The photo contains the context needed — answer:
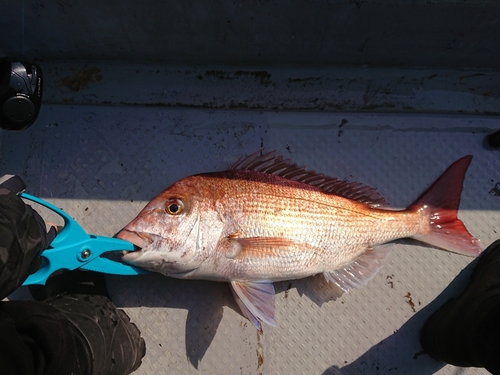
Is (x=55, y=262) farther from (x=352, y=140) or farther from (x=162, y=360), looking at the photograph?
(x=352, y=140)

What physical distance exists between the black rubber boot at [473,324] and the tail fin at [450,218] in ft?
0.47

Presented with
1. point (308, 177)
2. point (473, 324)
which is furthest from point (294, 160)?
point (473, 324)

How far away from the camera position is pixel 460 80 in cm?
228

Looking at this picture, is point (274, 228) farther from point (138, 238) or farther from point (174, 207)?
point (138, 238)

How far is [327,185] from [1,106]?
1703mm

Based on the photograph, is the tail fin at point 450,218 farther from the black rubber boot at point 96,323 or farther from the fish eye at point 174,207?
the black rubber boot at point 96,323

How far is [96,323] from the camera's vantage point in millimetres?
1742

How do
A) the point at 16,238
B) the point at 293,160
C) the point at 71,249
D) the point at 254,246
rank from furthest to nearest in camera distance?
the point at 293,160 → the point at 254,246 → the point at 71,249 → the point at 16,238

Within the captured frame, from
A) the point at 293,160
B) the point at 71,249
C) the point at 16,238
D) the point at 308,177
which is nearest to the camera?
the point at 16,238

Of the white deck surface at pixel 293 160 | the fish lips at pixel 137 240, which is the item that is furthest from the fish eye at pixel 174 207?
the white deck surface at pixel 293 160

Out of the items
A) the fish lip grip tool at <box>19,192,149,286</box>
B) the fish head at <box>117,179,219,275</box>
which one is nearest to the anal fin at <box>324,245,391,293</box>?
the fish head at <box>117,179,219,275</box>

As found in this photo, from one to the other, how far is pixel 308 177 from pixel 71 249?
49.5 inches

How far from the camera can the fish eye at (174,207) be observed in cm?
177

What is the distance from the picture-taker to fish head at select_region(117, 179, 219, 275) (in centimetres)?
172
